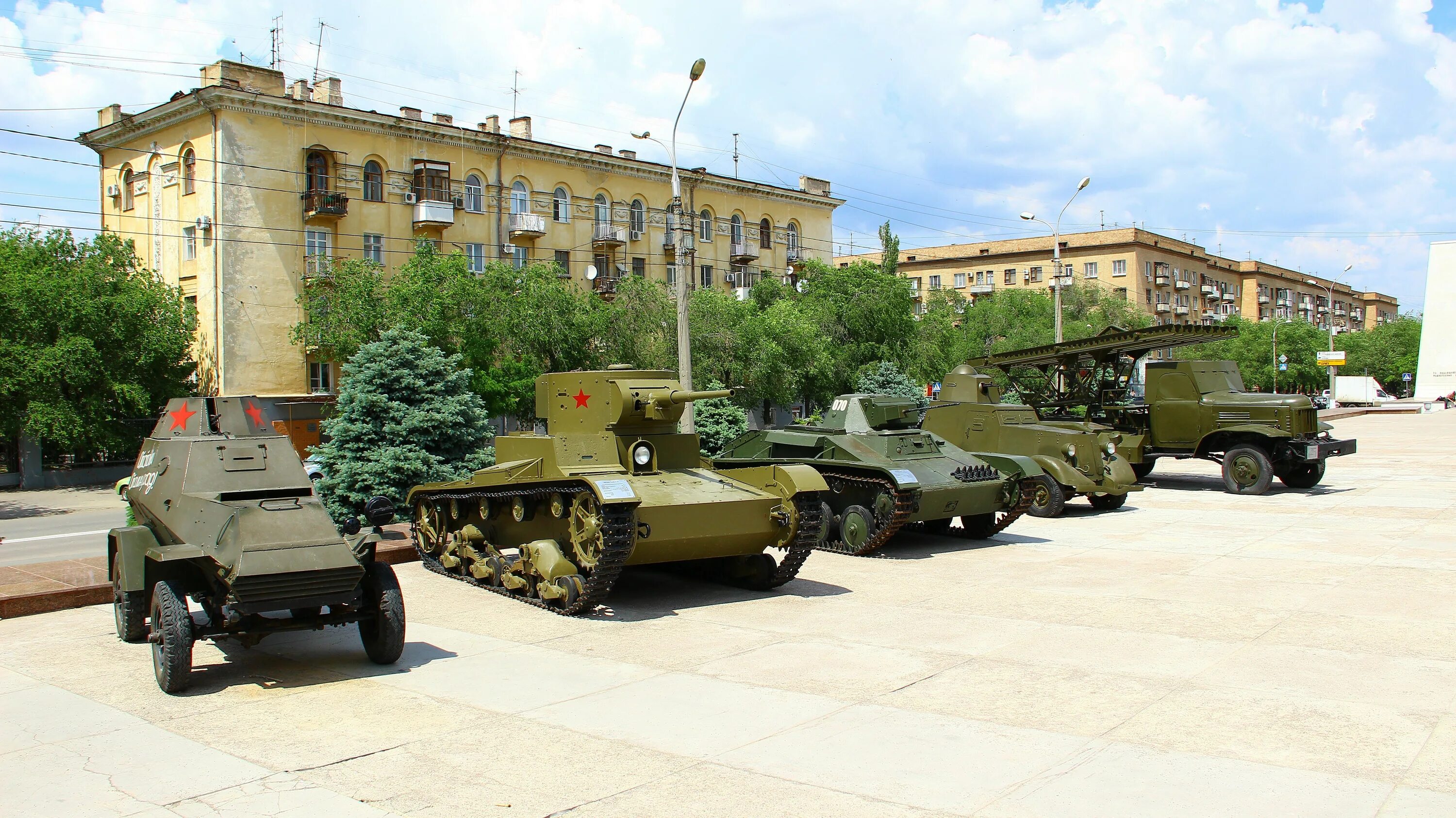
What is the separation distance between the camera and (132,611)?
8.90m

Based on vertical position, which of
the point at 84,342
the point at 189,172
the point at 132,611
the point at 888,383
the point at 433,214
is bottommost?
the point at 132,611

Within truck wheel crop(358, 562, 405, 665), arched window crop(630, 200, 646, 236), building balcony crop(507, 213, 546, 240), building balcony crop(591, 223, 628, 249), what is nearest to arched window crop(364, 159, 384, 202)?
building balcony crop(507, 213, 546, 240)

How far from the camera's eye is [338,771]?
624 centimetres

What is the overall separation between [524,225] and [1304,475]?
25.6 metres

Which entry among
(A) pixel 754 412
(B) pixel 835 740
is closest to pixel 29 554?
(B) pixel 835 740

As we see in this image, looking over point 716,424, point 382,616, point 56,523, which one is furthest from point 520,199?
point 382,616

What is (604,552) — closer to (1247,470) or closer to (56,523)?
(1247,470)

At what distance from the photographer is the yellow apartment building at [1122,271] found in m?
77.5

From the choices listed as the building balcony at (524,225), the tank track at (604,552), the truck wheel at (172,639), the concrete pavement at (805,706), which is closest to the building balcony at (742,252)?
the building balcony at (524,225)

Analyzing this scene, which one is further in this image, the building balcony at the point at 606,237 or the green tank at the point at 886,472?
the building balcony at the point at 606,237

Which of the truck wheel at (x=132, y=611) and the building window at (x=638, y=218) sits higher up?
Answer: the building window at (x=638, y=218)

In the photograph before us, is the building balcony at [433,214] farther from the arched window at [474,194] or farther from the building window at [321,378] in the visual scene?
the building window at [321,378]

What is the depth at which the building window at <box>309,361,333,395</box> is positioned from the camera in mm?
34031

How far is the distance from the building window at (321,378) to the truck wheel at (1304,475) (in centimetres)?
2575
